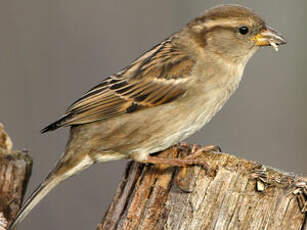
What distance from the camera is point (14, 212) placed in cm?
478

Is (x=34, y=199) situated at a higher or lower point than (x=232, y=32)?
lower

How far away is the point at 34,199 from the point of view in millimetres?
4785

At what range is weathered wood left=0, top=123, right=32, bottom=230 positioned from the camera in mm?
4691

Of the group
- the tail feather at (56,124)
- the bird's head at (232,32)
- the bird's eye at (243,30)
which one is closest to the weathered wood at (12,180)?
the tail feather at (56,124)

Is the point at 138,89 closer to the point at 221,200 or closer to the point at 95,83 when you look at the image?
the point at 221,200

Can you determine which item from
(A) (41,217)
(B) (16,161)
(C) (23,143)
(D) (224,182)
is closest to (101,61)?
(C) (23,143)

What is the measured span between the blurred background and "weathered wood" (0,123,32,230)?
8.13 ft

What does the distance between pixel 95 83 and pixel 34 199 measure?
322 centimetres

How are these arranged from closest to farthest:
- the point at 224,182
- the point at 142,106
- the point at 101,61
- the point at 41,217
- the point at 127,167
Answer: the point at 224,182 → the point at 127,167 → the point at 142,106 → the point at 41,217 → the point at 101,61

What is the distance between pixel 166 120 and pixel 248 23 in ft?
3.32

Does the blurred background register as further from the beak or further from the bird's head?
the beak

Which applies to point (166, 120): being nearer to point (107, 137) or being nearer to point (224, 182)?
point (107, 137)

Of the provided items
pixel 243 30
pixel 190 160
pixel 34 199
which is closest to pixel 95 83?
pixel 243 30

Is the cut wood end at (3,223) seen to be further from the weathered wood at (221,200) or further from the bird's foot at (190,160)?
the bird's foot at (190,160)
